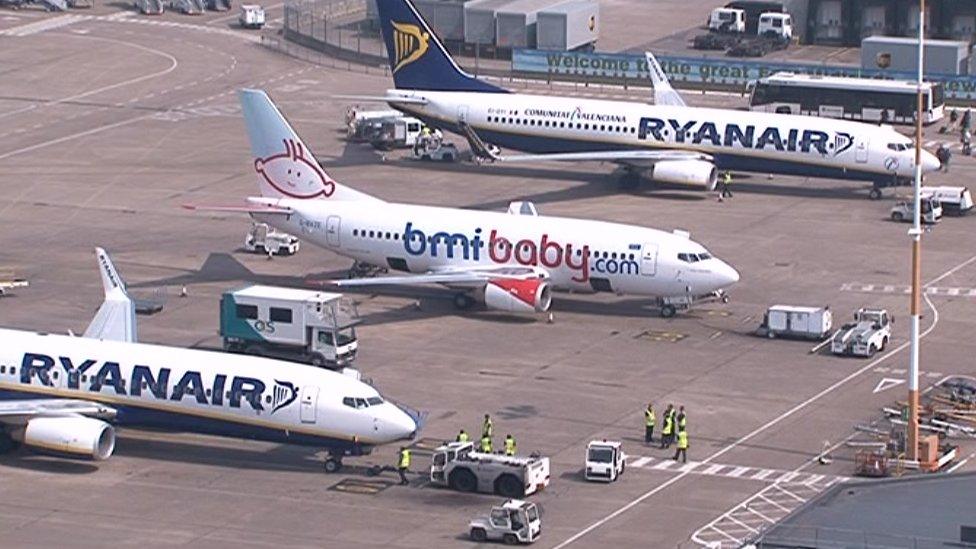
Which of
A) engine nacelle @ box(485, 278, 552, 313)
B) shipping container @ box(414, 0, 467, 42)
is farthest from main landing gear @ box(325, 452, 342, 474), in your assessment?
shipping container @ box(414, 0, 467, 42)

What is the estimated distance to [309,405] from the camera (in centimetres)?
8831

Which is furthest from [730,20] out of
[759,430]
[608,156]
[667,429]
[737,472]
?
[737,472]

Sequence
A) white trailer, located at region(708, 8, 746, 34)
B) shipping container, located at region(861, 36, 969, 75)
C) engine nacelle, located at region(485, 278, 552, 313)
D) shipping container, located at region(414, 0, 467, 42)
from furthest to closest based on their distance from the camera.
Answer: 1. white trailer, located at region(708, 8, 746, 34)
2. shipping container, located at region(414, 0, 467, 42)
3. shipping container, located at region(861, 36, 969, 75)
4. engine nacelle, located at region(485, 278, 552, 313)

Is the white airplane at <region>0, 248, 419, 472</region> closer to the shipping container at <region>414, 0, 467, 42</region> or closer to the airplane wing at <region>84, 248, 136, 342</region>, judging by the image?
the airplane wing at <region>84, 248, 136, 342</region>

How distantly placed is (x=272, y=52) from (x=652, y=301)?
3119 inches

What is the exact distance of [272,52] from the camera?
19012 cm

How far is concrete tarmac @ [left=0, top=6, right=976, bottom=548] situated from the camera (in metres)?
85.5

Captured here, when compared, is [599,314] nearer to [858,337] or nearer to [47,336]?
[858,337]

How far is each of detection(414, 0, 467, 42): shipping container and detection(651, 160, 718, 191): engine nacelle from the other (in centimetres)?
5144

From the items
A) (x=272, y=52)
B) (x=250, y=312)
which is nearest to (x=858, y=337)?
(x=250, y=312)

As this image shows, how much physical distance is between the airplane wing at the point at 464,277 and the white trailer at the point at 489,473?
25.0 meters

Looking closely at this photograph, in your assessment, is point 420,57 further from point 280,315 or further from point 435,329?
point 280,315

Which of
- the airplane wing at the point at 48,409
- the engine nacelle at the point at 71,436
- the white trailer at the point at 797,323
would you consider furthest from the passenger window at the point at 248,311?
the white trailer at the point at 797,323

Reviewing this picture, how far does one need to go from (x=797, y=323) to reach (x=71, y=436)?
113ft
